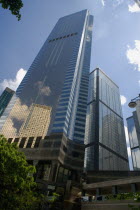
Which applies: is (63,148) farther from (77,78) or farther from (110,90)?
(110,90)

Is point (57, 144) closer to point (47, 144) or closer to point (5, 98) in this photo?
point (47, 144)

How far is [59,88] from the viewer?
92.1 m

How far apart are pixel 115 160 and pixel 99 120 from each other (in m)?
29.6

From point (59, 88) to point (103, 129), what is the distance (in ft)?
176

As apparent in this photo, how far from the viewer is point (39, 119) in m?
104

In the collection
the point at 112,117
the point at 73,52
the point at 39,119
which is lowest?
the point at 39,119

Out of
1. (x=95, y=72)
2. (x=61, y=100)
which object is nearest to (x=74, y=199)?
(x=61, y=100)

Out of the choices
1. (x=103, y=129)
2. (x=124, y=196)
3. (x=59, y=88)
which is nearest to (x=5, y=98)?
(x=59, y=88)

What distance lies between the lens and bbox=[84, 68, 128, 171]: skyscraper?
106 metres

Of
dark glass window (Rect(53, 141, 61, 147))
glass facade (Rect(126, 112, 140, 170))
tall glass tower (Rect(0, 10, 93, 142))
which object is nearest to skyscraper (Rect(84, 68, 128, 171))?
glass facade (Rect(126, 112, 140, 170))

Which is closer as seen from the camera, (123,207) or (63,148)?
(123,207)

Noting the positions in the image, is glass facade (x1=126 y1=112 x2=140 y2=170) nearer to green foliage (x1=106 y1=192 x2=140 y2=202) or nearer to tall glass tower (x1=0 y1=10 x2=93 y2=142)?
tall glass tower (x1=0 y1=10 x2=93 y2=142)

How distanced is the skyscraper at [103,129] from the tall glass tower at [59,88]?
21.4 metres

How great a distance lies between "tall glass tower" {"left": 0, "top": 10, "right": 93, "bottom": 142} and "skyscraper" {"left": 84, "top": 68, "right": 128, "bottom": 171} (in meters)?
21.4
